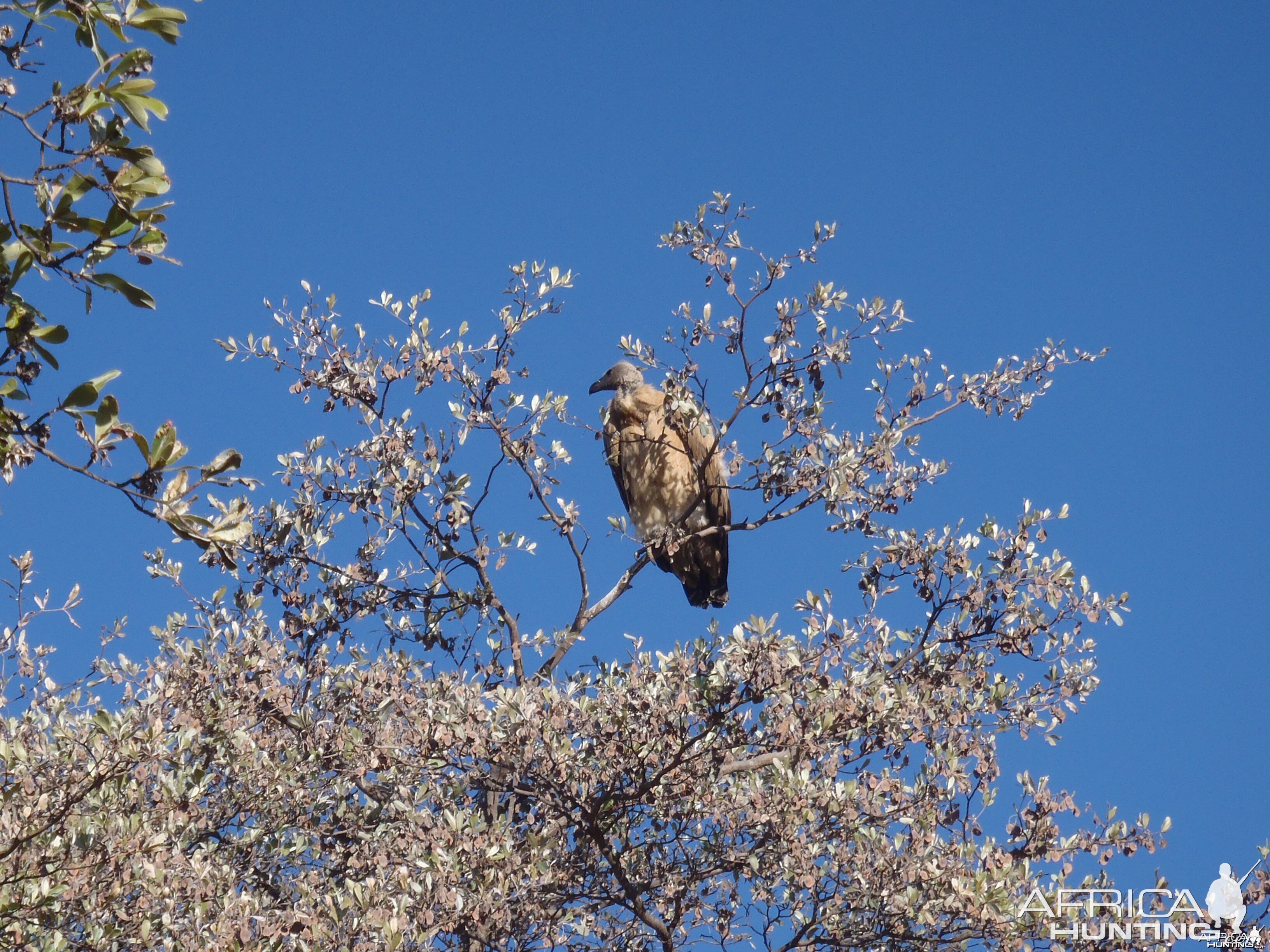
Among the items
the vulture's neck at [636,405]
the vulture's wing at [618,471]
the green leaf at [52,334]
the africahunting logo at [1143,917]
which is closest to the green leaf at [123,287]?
the green leaf at [52,334]

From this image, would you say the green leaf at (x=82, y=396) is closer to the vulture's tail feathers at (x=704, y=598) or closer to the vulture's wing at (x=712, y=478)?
the vulture's wing at (x=712, y=478)

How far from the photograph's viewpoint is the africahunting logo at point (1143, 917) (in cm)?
405

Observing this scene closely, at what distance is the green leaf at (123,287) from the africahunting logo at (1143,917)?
325 cm

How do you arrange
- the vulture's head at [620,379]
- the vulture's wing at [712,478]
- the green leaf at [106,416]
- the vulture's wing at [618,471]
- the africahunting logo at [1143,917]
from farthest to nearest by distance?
the vulture's head at [620,379], the vulture's wing at [618,471], the vulture's wing at [712,478], the africahunting logo at [1143,917], the green leaf at [106,416]

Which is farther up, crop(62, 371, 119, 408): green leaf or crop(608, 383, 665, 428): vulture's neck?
crop(608, 383, 665, 428): vulture's neck

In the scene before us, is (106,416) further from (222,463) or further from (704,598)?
(704,598)

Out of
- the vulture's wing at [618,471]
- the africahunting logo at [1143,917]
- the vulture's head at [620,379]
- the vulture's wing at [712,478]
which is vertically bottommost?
the africahunting logo at [1143,917]

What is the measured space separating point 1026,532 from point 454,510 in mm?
2293

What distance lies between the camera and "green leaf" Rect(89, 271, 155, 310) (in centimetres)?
247

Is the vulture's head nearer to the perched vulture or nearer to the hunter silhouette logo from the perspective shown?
the perched vulture

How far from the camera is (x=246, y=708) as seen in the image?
465 cm

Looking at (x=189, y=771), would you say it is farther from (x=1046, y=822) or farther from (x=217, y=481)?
(x=1046, y=822)

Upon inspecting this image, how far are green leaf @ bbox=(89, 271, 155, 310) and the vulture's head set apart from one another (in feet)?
18.7

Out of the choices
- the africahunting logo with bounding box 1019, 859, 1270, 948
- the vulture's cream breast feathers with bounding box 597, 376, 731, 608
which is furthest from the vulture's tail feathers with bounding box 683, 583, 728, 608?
the africahunting logo with bounding box 1019, 859, 1270, 948
